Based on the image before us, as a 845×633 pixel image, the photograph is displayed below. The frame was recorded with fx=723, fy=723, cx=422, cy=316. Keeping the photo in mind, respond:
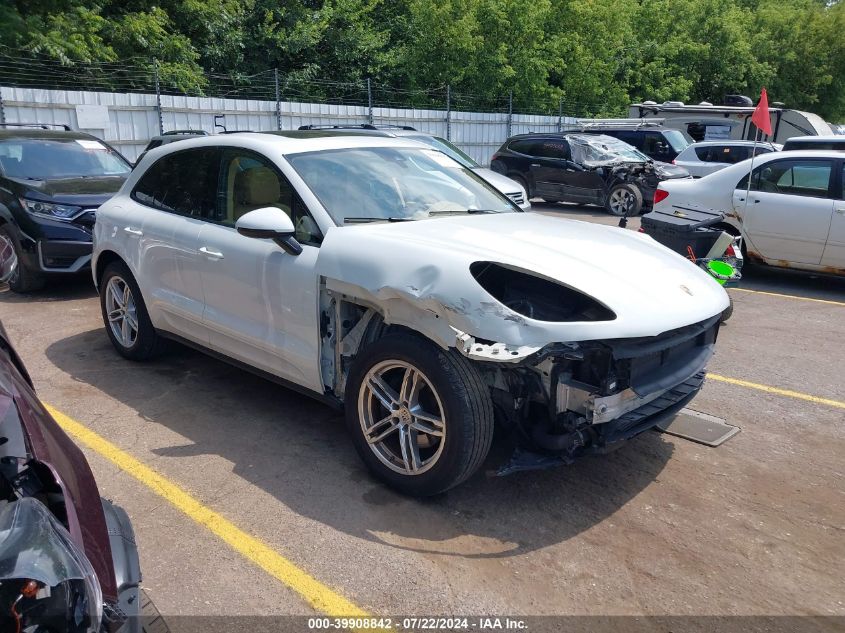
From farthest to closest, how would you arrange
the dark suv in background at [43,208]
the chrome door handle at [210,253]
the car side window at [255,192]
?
the dark suv in background at [43,208]
the chrome door handle at [210,253]
the car side window at [255,192]

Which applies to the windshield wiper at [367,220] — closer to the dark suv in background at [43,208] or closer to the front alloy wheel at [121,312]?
the front alloy wheel at [121,312]

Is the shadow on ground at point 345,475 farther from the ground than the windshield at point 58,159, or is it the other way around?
the windshield at point 58,159

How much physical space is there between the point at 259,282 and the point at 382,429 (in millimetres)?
1160

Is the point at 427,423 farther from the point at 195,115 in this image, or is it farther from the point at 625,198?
the point at 195,115

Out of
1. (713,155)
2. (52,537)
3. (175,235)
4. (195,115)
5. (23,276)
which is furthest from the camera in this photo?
(195,115)

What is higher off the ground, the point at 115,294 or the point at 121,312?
the point at 115,294

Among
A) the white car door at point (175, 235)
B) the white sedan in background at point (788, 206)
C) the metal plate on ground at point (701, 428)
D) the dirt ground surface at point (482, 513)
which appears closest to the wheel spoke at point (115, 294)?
the white car door at point (175, 235)

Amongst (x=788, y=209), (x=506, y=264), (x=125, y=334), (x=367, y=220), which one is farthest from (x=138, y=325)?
(x=788, y=209)

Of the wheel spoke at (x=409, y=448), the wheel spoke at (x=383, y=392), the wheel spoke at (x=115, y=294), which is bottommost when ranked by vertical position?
the wheel spoke at (x=409, y=448)

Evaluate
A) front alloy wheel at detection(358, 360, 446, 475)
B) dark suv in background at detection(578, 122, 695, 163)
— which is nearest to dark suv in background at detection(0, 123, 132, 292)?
front alloy wheel at detection(358, 360, 446, 475)

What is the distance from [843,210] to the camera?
A: 835cm

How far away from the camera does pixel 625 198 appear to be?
50.4 feet

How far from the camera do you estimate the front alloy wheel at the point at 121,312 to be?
552 centimetres

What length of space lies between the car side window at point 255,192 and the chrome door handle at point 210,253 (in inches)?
7.9
